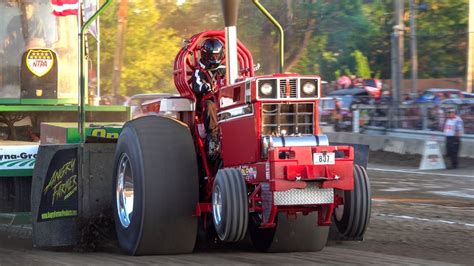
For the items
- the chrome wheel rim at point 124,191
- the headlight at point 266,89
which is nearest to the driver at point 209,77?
the chrome wheel rim at point 124,191

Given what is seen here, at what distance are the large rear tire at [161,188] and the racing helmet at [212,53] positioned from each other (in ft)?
2.57

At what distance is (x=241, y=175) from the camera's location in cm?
773

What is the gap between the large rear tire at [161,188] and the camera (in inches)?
325

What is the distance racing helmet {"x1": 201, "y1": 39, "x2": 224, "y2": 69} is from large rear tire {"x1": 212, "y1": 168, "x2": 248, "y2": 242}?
1.59 meters

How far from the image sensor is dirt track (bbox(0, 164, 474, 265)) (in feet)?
26.9

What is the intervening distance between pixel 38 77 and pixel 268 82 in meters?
6.20

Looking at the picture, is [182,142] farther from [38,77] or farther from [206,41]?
[38,77]

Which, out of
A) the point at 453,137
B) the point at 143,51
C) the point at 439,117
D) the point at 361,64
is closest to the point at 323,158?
the point at 453,137

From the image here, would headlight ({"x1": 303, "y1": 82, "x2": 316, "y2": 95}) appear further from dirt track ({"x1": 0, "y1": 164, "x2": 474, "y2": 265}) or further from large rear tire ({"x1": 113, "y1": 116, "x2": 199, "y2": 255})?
dirt track ({"x1": 0, "y1": 164, "x2": 474, "y2": 265})

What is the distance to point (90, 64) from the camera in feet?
45.8

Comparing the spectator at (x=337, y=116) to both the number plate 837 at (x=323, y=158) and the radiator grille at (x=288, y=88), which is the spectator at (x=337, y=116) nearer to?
the radiator grille at (x=288, y=88)

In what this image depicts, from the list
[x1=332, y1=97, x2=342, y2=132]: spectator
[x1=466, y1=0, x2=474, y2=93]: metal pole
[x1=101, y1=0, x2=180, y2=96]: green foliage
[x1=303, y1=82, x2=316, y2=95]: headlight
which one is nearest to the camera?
[x1=303, y1=82, x2=316, y2=95]: headlight

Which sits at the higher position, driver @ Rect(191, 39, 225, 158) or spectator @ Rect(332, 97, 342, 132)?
spectator @ Rect(332, 97, 342, 132)

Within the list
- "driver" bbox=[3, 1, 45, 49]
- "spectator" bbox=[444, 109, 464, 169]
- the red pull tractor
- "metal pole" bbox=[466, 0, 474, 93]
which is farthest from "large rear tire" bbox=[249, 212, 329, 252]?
"metal pole" bbox=[466, 0, 474, 93]
